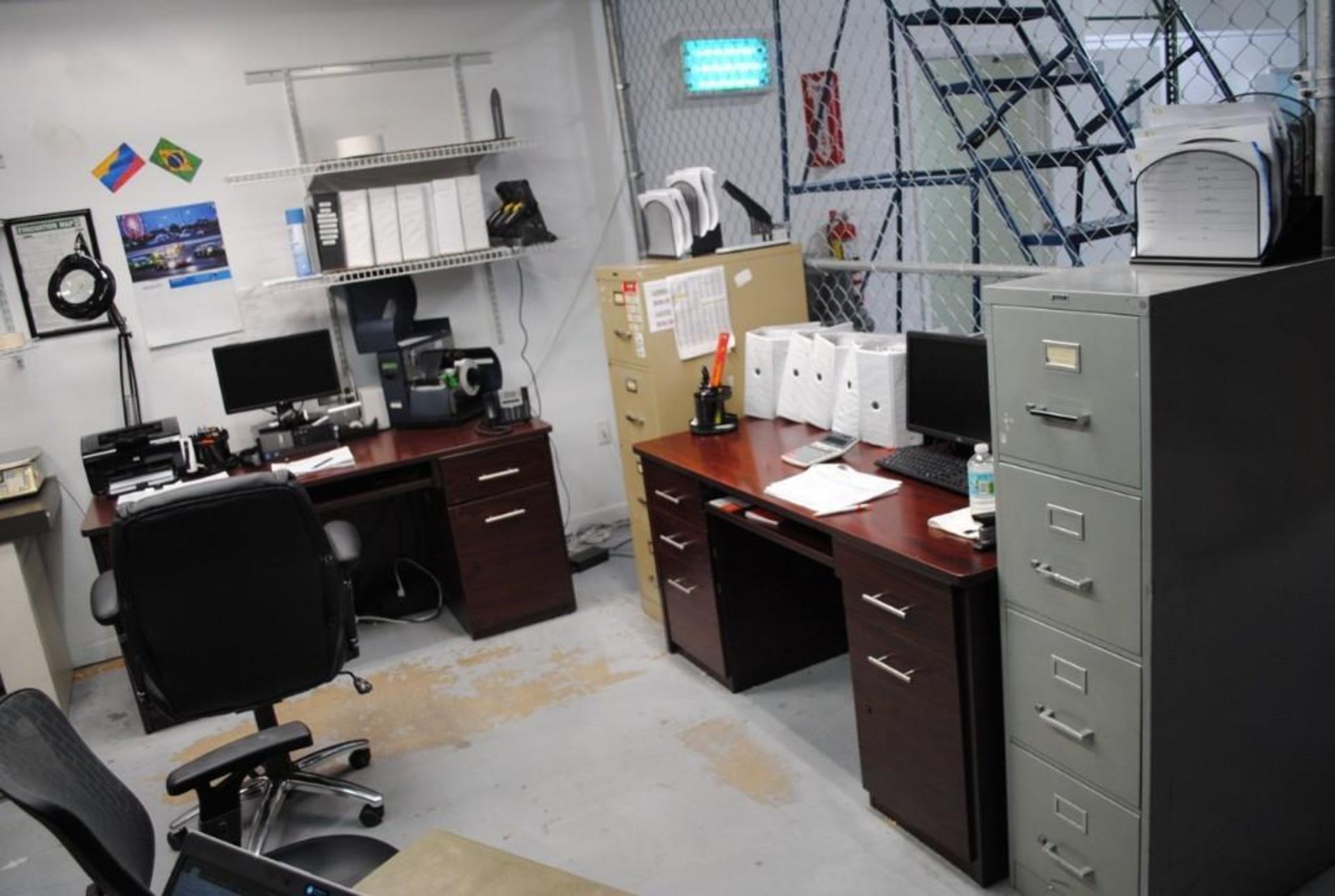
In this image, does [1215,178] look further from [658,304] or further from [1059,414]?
[658,304]

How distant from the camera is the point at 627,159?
15.0ft

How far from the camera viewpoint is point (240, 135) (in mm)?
4098

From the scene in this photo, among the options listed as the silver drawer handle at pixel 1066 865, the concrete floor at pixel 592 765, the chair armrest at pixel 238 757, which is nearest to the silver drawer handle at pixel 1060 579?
the silver drawer handle at pixel 1066 865

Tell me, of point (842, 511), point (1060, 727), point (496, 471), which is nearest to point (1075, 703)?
point (1060, 727)

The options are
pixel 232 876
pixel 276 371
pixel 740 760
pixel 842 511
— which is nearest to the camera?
pixel 232 876

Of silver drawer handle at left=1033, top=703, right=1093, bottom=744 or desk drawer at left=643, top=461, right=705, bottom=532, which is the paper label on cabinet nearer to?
desk drawer at left=643, top=461, right=705, bottom=532

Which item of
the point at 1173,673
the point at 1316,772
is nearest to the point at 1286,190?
the point at 1173,673

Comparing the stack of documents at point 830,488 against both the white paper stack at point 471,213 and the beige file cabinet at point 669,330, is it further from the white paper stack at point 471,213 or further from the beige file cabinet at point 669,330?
the white paper stack at point 471,213

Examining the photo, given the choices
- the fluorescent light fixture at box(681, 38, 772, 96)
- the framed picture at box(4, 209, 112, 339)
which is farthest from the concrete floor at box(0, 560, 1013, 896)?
the fluorescent light fixture at box(681, 38, 772, 96)

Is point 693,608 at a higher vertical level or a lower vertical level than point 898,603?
lower

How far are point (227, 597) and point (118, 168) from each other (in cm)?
224

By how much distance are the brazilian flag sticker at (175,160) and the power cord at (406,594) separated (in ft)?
5.63

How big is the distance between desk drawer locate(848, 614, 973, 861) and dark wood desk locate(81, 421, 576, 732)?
170cm

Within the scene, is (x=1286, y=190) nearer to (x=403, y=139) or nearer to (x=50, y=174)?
(x=403, y=139)
